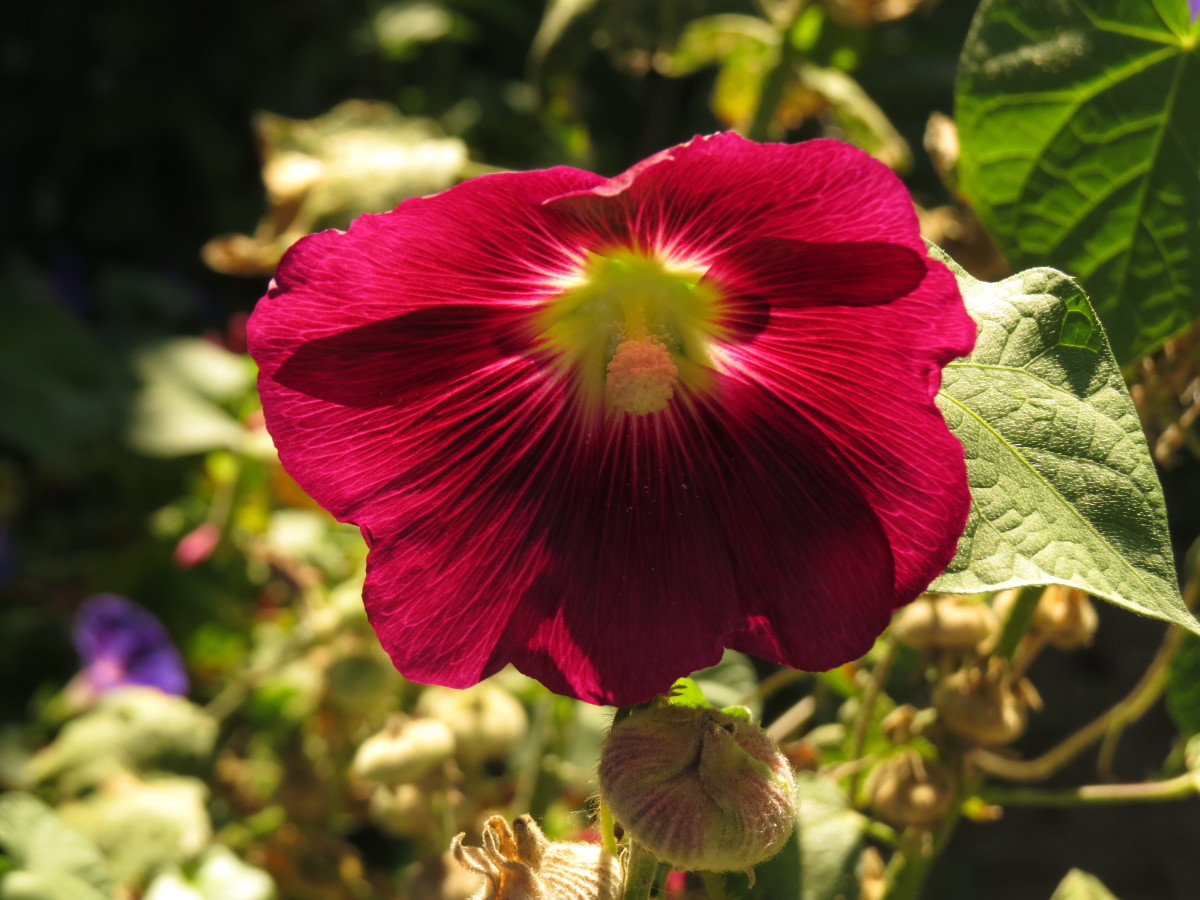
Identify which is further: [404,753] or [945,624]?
[404,753]

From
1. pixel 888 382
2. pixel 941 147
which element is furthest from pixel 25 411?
pixel 888 382

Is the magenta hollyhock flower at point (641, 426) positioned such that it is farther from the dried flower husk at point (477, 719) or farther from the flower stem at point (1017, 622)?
the dried flower husk at point (477, 719)

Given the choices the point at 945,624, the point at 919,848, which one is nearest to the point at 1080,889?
the point at 919,848

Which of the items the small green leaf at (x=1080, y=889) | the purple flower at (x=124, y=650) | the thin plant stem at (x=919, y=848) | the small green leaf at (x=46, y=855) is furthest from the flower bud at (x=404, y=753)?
the purple flower at (x=124, y=650)

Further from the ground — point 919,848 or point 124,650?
point 919,848

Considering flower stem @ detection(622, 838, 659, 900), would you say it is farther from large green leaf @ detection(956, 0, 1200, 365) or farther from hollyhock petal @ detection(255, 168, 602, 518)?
large green leaf @ detection(956, 0, 1200, 365)

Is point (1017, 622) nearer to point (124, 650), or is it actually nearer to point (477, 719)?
point (477, 719)

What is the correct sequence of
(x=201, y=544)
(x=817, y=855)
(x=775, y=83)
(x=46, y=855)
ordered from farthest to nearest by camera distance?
(x=201, y=544)
(x=775, y=83)
(x=46, y=855)
(x=817, y=855)
